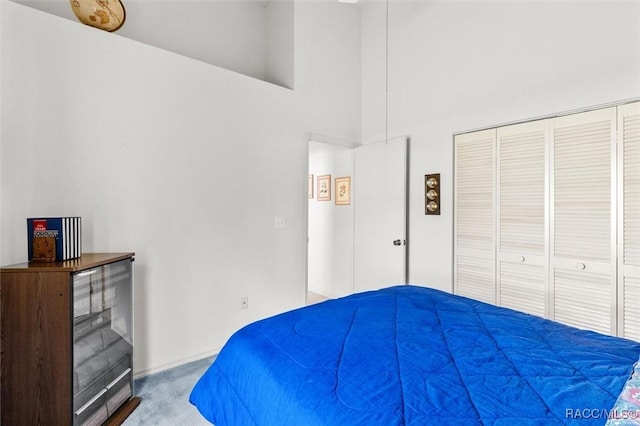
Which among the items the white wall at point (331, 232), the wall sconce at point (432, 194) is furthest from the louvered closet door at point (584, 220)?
the white wall at point (331, 232)

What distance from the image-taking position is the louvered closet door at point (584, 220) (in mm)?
2207

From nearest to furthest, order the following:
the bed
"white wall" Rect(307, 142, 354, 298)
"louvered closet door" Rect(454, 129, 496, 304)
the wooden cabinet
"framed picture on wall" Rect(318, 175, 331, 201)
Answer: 1. the bed
2. the wooden cabinet
3. "louvered closet door" Rect(454, 129, 496, 304)
4. "white wall" Rect(307, 142, 354, 298)
5. "framed picture on wall" Rect(318, 175, 331, 201)

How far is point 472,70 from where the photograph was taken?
9.74 feet

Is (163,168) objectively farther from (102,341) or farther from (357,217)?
(357,217)

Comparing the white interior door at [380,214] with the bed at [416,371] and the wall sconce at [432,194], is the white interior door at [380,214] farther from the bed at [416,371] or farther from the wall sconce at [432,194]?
the bed at [416,371]

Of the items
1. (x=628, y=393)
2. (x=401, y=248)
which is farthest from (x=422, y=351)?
(x=401, y=248)

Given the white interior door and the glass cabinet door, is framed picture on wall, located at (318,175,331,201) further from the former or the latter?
the glass cabinet door

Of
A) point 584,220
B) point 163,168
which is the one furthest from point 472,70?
point 163,168

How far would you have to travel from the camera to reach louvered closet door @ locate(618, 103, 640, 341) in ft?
6.88

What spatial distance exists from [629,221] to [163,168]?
130 inches

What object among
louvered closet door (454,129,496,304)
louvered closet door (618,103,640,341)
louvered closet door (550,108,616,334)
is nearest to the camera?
louvered closet door (618,103,640,341)

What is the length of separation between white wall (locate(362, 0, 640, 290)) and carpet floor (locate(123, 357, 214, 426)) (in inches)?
90.9

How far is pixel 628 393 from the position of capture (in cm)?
81

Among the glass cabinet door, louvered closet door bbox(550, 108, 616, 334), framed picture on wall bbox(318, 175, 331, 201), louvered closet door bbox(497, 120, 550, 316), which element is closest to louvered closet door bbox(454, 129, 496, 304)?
louvered closet door bbox(497, 120, 550, 316)
